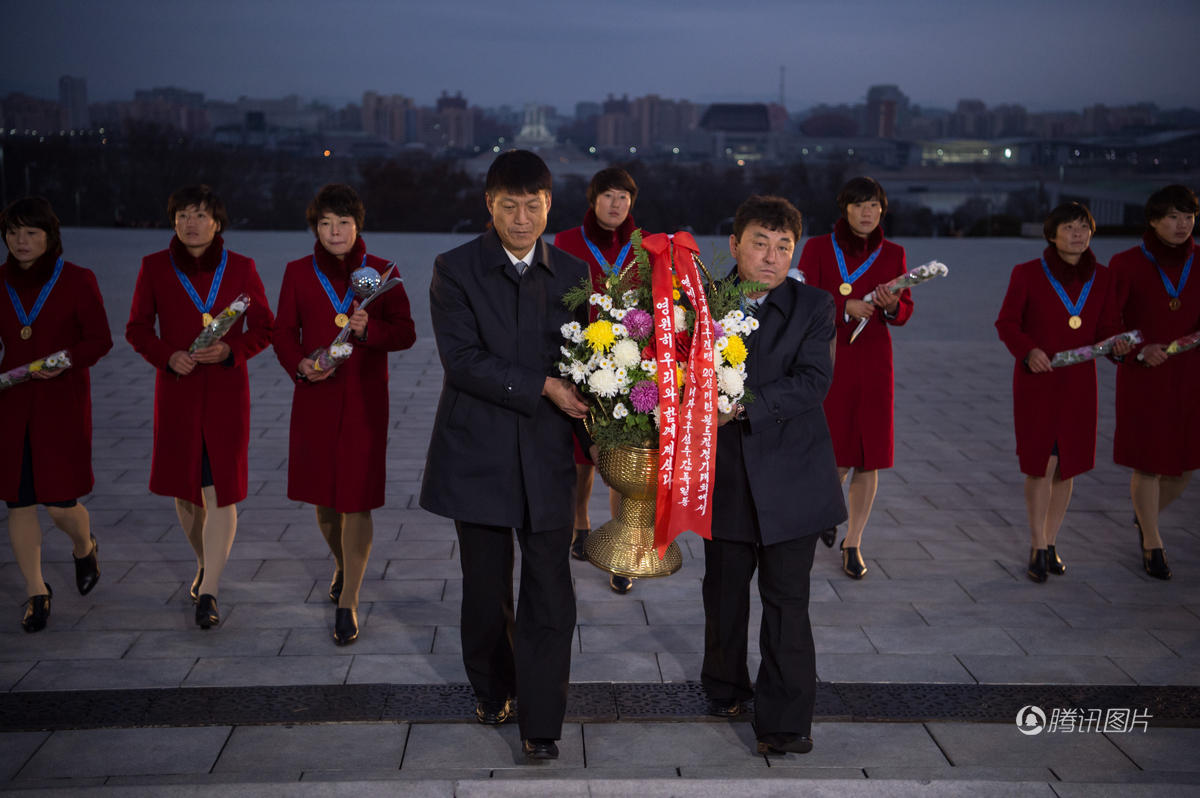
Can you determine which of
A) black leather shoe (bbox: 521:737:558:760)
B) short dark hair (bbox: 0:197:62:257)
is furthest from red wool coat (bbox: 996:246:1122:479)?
short dark hair (bbox: 0:197:62:257)

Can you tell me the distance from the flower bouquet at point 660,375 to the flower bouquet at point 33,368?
7.83 feet

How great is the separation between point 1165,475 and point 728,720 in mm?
3152

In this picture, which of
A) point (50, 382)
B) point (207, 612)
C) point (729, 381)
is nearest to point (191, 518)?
point (207, 612)

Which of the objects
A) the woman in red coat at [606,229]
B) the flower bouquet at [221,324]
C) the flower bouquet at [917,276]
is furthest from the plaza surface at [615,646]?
the flower bouquet at [917,276]

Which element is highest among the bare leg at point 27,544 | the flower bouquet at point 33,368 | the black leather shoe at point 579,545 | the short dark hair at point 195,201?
the short dark hair at point 195,201

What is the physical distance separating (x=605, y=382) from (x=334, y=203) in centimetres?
189

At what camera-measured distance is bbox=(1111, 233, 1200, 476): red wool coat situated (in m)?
5.48

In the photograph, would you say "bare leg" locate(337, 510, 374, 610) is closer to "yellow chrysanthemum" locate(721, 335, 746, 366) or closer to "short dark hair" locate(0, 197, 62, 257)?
"short dark hair" locate(0, 197, 62, 257)

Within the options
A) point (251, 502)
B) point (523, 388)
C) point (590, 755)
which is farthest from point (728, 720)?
point (251, 502)

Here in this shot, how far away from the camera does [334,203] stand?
4512mm

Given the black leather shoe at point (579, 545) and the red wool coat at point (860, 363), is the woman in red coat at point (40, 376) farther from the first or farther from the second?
the red wool coat at point (860, 363)

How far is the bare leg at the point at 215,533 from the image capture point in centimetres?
475

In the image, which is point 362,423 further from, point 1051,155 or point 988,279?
point 1051,155

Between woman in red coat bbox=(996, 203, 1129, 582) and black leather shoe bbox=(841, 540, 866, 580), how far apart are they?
0.84 meters
